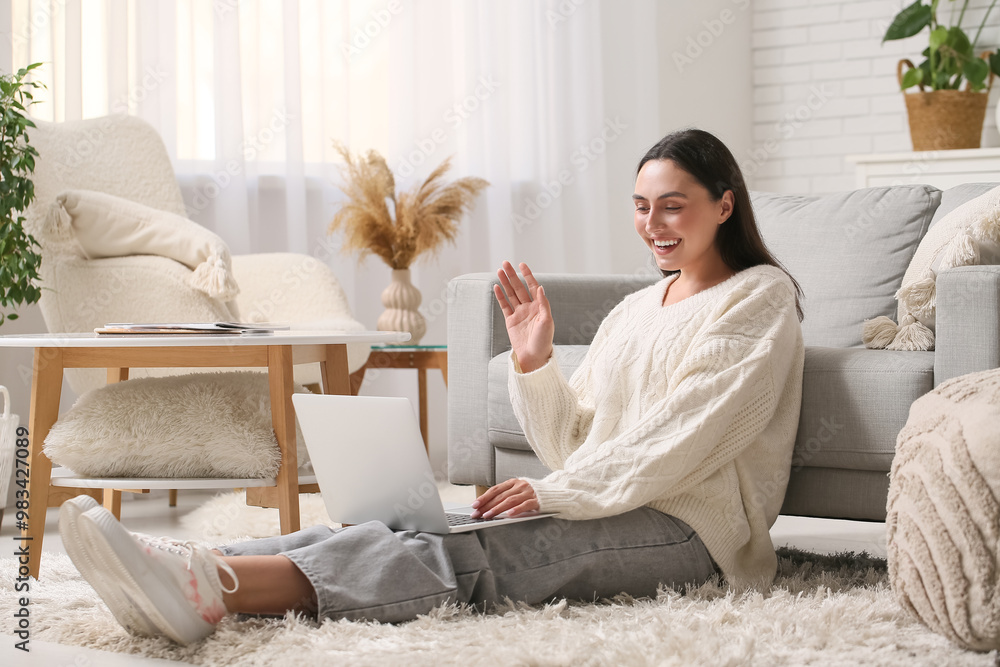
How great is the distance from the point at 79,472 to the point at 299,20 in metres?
2.02

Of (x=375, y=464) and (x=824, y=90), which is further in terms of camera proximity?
(x=824, y=90)

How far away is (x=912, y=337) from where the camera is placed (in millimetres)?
1782

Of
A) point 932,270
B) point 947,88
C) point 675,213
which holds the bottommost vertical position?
point 932,270

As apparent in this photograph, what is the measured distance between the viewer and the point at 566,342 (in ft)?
7.82

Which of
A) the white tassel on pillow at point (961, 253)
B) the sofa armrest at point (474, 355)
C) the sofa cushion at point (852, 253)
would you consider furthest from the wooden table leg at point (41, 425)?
the white tassel on pillow at point (961, 253)

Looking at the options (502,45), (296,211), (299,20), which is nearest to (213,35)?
(299,20)

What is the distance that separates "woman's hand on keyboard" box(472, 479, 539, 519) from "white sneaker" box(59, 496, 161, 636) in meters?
0.47

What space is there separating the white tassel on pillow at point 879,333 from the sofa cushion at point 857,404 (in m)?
0.05

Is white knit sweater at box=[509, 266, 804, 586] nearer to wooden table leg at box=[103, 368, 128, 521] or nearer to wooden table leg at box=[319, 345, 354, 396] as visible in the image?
wooden table leg at box=[319, 345, 354, 396]

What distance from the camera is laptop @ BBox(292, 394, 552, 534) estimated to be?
55.1 inches

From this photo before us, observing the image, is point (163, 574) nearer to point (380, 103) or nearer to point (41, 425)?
point (41, 425)

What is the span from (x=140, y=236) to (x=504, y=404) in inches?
38.7

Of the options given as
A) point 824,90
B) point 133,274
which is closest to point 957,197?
point 133,274

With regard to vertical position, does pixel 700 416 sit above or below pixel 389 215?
below
